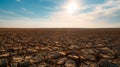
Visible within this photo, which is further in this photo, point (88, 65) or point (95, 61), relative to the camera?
point (95, 61)

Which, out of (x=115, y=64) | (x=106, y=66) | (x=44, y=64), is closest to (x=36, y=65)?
(x=44, y=64)

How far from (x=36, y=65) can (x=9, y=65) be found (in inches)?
20.9

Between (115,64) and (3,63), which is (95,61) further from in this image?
(3,63)

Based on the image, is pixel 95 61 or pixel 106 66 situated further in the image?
pixel 95 61

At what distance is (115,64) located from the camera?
2.23m

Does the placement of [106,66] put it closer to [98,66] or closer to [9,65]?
[98,66]

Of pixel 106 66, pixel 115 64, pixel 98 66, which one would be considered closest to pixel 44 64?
pixel 98 66

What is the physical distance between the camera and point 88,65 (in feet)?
7.38

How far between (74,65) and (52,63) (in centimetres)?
46

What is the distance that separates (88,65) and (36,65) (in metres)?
1.03

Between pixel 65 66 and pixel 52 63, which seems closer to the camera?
pixel 65 66

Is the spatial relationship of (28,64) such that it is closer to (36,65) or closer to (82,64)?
(36,65)

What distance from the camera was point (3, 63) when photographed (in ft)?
7.51

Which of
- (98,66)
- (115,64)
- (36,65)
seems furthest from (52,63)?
(115,64)
